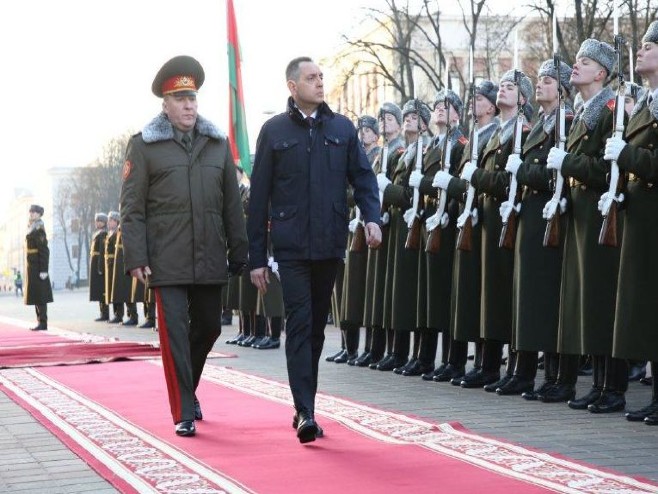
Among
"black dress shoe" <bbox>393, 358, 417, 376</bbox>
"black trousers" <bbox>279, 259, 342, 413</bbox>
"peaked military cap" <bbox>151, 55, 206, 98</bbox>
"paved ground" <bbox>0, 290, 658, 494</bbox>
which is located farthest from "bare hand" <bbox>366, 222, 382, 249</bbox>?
"black dress shoe" <bbox>393, 358, 417, 376</bbox>

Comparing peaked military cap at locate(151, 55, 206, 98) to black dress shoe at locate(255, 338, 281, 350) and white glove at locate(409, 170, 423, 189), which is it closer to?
white glove at locate(409, 170, 423, 189)

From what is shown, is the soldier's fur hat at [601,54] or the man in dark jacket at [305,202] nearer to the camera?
the man in dark jacket at [305,202]

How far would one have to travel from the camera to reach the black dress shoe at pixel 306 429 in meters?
7.31

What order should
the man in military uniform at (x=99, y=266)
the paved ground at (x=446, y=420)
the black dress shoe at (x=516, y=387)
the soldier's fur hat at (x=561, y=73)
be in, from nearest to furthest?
the paved ground at (x=446, y=420) → the soldier's fur hat at (x=561, y=73) → the black dress shoe at (x=516, y=387) → the man in military uniform at (x=99, y=266)

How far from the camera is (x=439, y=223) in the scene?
11.0 metres

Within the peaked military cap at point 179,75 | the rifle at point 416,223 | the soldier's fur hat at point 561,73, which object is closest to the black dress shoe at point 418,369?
the rifle at point 416,223

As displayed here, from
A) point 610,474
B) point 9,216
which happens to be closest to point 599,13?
point 610,474

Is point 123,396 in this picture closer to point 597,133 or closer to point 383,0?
point 597,133

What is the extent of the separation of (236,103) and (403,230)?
10.1 meters

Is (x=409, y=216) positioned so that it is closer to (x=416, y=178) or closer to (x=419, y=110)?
(x=416, y=178)

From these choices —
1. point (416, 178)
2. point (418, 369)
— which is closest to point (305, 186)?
point (416, 178)

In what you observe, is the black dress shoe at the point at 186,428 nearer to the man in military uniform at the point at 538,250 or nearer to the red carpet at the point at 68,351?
the man in military uniform at the point at 538,250

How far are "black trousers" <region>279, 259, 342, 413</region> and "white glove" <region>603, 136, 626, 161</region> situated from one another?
5.99 ft

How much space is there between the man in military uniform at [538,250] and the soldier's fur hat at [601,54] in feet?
1.39
